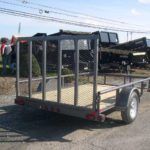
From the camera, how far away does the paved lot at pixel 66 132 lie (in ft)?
22.3

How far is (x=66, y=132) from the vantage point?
769 cm

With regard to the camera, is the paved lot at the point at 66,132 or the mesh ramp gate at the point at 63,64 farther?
the mesh ramp gate at the point at 63,64


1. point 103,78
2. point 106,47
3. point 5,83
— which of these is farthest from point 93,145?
point 106,47

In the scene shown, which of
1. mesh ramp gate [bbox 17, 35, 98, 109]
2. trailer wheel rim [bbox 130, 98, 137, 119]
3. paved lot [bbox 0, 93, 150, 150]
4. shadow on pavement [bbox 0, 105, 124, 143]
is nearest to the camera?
paved lot [bbox 0, 93, 150, 150]

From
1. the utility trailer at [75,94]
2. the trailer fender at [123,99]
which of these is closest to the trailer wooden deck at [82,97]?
the utility trailer at [75,94]

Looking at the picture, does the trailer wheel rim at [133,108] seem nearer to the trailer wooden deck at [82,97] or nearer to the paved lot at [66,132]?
the paved lot at [66,132]

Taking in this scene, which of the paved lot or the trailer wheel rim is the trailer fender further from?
the paved lot

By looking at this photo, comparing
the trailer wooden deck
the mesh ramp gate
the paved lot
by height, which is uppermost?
the mesh ramp gate

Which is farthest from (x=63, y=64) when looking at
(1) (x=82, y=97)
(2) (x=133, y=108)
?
(2) (x=133, y=108)

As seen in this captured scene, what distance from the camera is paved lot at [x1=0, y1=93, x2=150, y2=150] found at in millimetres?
6793

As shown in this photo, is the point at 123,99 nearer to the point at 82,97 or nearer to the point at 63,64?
the point at 82,97

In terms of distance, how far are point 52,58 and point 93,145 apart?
2433 mm

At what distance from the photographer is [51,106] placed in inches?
314

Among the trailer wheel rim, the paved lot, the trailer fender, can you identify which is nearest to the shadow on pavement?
the paved lot
